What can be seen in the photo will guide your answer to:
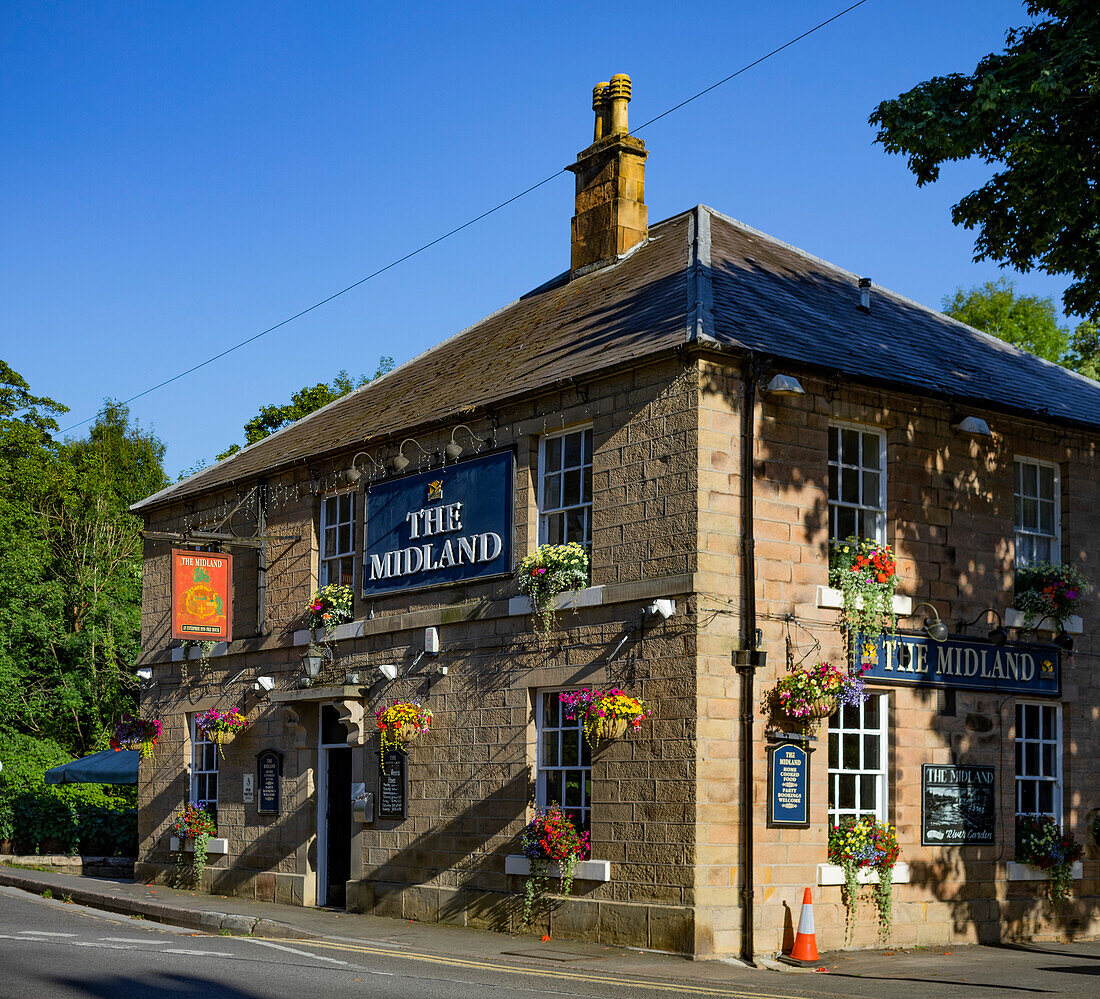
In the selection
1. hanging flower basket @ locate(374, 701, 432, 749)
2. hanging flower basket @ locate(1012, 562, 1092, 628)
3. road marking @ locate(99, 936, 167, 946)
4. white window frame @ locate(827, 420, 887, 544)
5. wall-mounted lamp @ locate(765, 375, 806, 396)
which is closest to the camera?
road marking @ locate(99, 936, 167, 946)

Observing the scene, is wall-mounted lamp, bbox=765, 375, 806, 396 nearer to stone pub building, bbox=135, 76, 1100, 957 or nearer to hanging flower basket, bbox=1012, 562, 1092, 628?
stone pub building, bbox=135, 76, 1100, 957

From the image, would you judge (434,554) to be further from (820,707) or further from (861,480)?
(820,707)

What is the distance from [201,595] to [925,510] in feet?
35.1

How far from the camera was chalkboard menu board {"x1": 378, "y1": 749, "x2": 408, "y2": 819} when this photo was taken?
17.7 m

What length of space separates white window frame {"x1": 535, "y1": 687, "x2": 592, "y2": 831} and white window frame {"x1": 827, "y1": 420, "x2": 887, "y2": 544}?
12.0 feet

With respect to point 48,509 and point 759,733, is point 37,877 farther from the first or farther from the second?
point 48,509

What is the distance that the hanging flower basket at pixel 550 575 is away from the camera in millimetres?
Result: 15438

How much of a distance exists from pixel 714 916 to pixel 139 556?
32.1 m

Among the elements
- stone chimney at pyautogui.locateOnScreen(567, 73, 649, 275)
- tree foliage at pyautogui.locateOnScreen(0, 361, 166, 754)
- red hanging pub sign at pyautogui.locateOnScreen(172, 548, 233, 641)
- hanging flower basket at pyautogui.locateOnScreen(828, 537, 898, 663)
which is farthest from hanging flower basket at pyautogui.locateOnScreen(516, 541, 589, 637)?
tree foliage at pyautogui.locateOnScreen(0, 361, 166, 754)

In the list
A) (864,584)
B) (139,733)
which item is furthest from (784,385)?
(139,733)

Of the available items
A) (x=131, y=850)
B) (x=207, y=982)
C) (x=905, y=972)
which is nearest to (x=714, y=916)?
(x=905, y=972)

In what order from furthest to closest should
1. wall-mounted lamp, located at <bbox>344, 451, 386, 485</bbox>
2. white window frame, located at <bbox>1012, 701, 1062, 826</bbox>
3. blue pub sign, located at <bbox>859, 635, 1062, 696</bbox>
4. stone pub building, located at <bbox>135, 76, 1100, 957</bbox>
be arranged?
wall-mounted lamp, located at <bbox>344, 451, 386, 485</bbox> → white window frame, located at <bbox>1012, 701, 1062, 826</bbox> → blue pub sign, located at <bbox>859, 635, 1062, 696</bbox> → stone pub building, located at <bbox>135, 76, 1100, 957</bbox>

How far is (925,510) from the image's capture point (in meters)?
Answer: 15.8

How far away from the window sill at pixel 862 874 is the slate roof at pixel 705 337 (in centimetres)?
533
